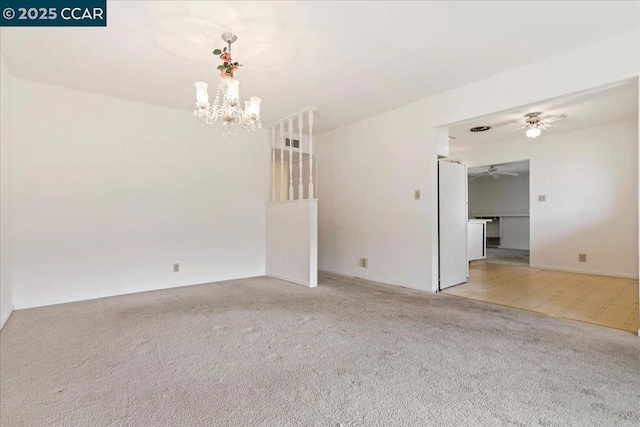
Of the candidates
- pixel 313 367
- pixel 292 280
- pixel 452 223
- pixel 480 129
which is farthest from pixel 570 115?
pixel 313 367

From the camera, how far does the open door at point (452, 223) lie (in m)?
4.14

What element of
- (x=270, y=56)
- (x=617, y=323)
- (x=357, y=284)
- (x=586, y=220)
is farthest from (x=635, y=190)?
(x=270, y=56)

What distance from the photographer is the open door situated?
4145mm

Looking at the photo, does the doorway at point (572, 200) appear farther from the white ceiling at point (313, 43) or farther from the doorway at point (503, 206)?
the doorway at point (503, 206)

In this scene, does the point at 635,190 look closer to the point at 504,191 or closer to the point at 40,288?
the point at 504,191

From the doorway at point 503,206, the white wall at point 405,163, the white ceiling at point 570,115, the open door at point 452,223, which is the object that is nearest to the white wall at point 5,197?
the white wall at point 405,163

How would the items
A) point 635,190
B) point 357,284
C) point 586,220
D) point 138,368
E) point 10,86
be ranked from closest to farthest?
point 138,368 < point 10,86 < point 357,284 < point 635,190 < point 586,220

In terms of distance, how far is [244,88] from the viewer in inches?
145

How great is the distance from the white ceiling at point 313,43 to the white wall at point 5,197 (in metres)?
0.26

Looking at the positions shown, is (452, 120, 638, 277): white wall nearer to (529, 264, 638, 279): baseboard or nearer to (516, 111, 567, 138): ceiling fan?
Answer: (529, 264, 638, 279): baseboard

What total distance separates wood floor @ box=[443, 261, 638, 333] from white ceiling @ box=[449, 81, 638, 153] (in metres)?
2.06

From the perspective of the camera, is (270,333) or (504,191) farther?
(504,191)

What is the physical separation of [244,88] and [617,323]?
14.0 feet

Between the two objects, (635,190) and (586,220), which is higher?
(635,190)
